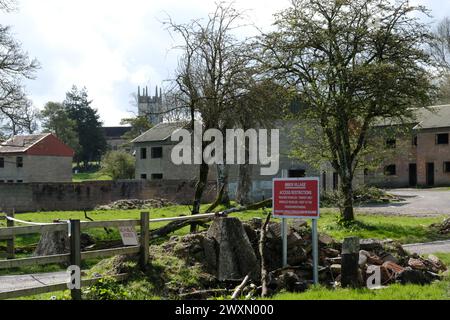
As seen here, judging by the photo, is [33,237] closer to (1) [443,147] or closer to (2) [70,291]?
(2) [70,291]

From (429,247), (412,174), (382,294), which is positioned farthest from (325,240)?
(412,174)

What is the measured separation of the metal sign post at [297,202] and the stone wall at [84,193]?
113ft

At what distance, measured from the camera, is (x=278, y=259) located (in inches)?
500

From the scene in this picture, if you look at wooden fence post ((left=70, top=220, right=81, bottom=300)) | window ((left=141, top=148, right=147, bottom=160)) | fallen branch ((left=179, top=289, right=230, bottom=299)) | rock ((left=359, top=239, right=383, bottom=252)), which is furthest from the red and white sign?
window ((left=141, top=148, right=147, bottom=160))

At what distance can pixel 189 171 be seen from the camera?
5828cm

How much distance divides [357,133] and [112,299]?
1820cm

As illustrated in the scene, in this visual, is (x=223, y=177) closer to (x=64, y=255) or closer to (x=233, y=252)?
(x=233, y=252)

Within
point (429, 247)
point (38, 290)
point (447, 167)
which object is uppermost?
point (447, 167)

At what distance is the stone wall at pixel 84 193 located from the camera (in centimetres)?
4447

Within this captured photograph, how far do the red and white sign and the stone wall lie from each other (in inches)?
1353

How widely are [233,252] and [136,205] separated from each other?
31.8 meters

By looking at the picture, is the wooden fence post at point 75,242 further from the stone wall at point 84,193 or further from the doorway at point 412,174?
the doorway at point 412,174

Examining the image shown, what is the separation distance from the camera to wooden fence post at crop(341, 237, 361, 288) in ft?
33.9

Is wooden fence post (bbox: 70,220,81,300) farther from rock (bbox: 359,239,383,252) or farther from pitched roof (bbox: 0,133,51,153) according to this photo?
pitched roof (bbox: 0,133,51,153)
